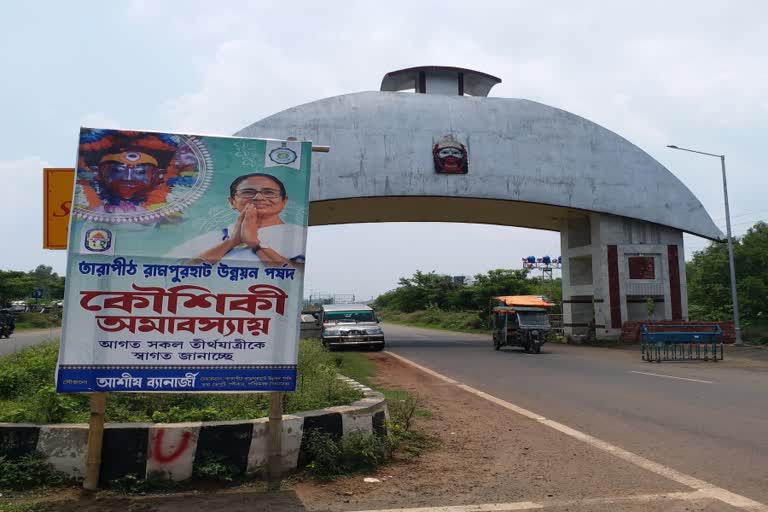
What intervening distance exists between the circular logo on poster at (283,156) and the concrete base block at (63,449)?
2.82 m

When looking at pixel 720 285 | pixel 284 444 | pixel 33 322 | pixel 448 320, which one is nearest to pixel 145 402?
pixel 284 444

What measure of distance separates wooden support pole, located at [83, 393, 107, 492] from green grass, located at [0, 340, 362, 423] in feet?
2.28

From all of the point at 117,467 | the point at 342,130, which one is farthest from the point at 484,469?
the point at 342,130

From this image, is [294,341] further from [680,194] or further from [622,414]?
[680,194]

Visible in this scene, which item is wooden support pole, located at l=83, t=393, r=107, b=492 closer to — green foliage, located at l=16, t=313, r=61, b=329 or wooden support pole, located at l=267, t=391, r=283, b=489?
wooden support pole, located at l=267, t=391, r=283, b=489

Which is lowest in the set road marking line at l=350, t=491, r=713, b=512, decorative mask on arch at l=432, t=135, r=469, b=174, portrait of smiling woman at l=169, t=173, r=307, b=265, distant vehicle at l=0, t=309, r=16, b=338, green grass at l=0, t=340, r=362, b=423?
road marking line at l=350, t=491, r=713, b=512

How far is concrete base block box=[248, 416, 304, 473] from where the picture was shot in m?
5.14

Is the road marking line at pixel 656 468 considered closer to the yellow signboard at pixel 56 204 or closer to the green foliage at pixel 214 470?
the green foliage at pixel 214 470

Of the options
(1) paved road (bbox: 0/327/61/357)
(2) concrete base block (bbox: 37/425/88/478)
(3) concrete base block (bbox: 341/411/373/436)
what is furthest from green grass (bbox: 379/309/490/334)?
(2) concrete base block (bbox: 37/425/88/478)

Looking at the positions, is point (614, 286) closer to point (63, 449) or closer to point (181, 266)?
point (181, 266)

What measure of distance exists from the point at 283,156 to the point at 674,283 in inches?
1119

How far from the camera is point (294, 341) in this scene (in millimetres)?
5207

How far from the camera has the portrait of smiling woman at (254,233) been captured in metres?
5.16

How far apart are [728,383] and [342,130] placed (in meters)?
19.5
